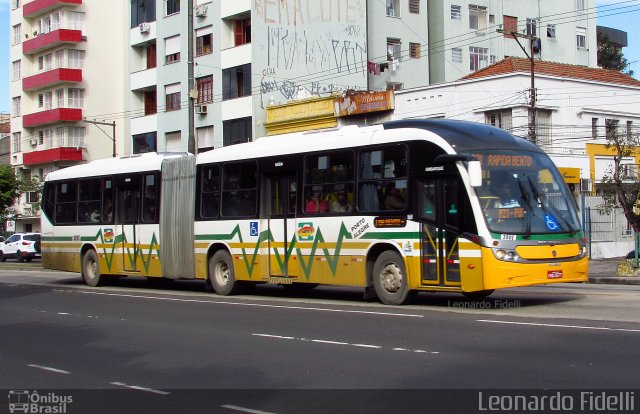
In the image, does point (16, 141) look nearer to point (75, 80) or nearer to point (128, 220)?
point (75, 80)

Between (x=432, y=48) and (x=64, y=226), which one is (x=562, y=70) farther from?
(x=64, y=226)

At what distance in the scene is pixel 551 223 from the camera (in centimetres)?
1543

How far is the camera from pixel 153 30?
5631 cm

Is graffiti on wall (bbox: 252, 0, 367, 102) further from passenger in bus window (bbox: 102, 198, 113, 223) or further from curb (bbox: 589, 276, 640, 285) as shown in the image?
curb (bbox: 589, 276, 640, 285)

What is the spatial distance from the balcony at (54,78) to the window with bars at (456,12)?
27.1 meters

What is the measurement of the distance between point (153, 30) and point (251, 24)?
1068cm

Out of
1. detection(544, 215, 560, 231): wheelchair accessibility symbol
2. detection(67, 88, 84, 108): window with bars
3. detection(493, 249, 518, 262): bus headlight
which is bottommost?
detection(493, 249, 518, 262): bus headlight

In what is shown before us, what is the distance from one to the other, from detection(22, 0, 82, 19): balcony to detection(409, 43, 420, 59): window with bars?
85.9 feet

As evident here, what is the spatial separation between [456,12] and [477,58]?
315 centimetres

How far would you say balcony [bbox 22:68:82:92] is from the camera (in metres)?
64.1

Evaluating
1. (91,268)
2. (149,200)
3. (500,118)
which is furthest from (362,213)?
(500,118)

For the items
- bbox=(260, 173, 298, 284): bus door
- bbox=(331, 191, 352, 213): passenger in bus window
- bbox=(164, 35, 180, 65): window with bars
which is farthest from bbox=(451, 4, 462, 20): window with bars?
bbox=(331, 191, 352, 213): passenger in bus window
